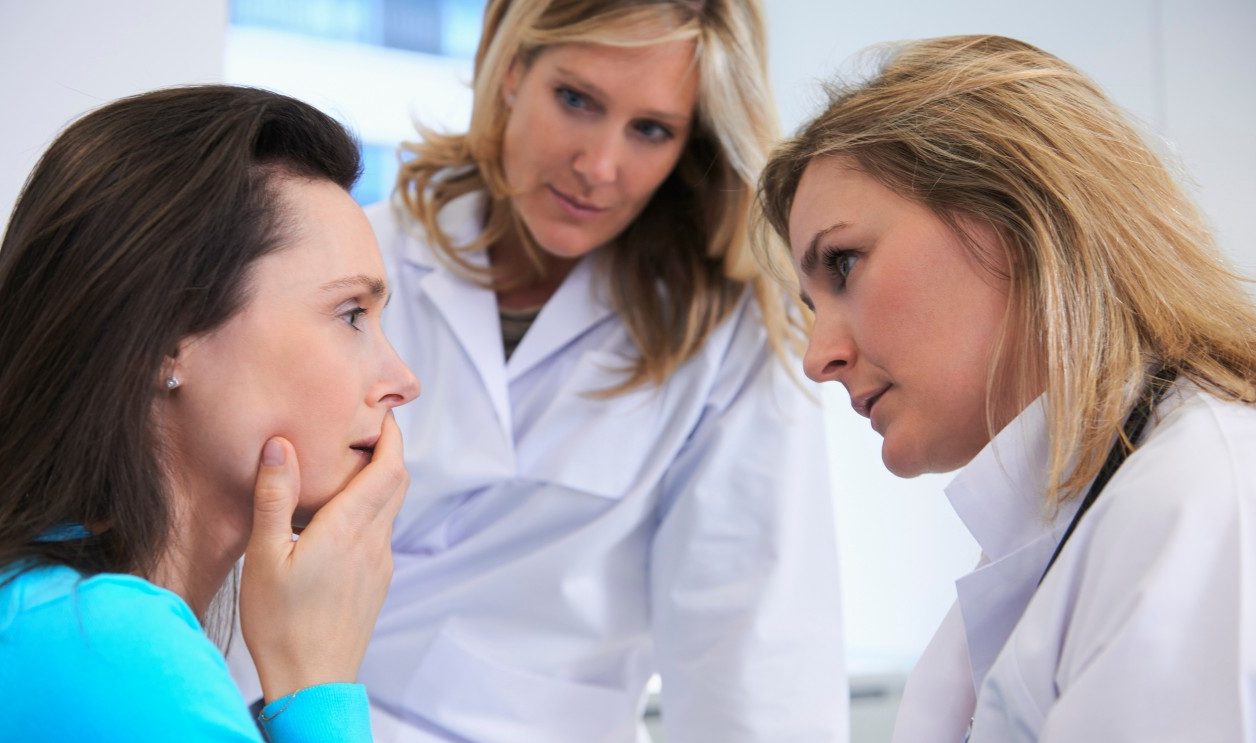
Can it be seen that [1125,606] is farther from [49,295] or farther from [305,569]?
[49,295]

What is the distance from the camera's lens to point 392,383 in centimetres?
121

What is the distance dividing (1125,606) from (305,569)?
70 centimetres

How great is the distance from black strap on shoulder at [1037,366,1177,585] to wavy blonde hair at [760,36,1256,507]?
0.04 feet

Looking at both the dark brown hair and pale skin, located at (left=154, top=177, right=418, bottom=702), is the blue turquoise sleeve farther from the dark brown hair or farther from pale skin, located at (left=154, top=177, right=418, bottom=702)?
the dark brown hair

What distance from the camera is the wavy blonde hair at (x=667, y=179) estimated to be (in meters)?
1.62

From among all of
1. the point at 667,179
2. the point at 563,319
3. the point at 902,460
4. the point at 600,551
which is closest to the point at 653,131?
the point at 667,179

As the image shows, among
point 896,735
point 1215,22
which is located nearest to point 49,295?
point 896,735

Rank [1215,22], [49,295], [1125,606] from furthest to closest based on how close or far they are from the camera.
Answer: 1. [1215,22]
2. [49,295]
3. [1125,606]

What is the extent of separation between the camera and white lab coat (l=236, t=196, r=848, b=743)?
1650 millimetres

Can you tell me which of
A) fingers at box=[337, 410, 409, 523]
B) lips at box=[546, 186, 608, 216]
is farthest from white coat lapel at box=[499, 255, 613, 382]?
fingers at box=[337, 410, 409, 523]

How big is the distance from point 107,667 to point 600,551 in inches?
35.2

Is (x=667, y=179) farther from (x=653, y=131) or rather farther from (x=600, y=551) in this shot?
(x=600, y=551)

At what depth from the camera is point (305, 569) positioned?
3.60 ft

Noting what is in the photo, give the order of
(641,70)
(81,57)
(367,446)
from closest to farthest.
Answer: (367,446)
(641,70)
(81,57)
